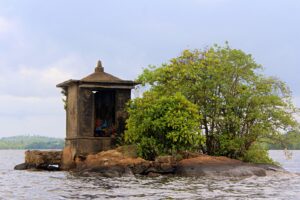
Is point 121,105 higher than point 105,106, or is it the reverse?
point 105,106

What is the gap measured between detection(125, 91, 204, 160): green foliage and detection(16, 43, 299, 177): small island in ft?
0.18

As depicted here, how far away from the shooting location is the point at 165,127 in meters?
31.1

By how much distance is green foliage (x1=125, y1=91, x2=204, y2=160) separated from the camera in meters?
30.9

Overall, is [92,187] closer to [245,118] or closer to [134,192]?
[134,192]

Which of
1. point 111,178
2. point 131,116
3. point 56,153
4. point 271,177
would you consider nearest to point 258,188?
point 271,177

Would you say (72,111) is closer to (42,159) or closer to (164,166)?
Result: (42,159)

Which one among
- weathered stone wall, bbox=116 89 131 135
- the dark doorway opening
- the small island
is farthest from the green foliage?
the dark doorway opening

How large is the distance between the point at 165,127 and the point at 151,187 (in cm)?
655

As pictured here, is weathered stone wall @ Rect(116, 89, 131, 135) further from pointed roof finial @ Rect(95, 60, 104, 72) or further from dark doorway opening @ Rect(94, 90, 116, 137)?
dark doorway opening @ Rect(94, 90, 116, 137)

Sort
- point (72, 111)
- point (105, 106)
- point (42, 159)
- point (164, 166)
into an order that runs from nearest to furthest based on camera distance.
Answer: point (164, 166)
point (72, 111)
point (42, 159)
point (105, 106)

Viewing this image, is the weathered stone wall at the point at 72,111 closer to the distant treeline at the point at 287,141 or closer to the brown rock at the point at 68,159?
the brown rock at the point at 68,159

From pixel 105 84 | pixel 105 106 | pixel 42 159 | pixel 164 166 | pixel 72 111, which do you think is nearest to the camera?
pixel 164 166

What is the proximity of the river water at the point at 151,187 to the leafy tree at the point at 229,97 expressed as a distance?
364 cm

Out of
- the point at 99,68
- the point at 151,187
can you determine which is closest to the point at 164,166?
the point at 151,187
